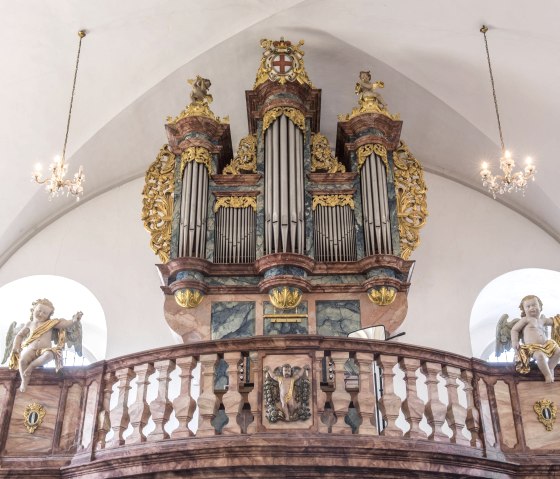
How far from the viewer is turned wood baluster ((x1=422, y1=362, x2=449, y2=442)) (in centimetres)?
751

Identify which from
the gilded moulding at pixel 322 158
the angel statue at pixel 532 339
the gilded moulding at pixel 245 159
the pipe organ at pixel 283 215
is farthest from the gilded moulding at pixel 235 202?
the angel statue at pixel 532 339

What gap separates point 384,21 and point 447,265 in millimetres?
4368

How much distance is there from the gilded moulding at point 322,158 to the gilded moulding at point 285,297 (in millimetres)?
2260

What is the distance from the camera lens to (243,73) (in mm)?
13289

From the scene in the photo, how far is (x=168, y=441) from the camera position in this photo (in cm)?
726

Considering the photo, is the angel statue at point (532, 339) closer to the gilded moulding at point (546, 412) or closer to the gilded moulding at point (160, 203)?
the gilded moulding at point (546, 412)

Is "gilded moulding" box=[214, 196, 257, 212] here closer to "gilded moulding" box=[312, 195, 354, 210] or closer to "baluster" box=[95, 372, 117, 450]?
"gilded moulding" box=[312, 195, 354, 210]

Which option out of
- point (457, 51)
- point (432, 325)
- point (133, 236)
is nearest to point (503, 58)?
point (457, 51)

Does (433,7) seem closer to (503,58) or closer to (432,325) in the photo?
(503,58)

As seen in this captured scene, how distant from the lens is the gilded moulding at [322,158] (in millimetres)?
11625

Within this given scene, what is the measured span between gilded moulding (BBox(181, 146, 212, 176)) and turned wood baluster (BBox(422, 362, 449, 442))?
5.05 meters

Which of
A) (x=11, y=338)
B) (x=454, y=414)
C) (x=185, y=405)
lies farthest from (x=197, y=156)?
(x=454, y=414)

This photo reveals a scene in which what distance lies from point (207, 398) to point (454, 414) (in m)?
2.56


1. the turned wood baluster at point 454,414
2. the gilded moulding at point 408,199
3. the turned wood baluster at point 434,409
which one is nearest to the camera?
the turned wood baluster at point 434,409
